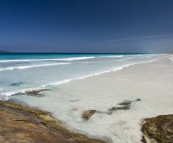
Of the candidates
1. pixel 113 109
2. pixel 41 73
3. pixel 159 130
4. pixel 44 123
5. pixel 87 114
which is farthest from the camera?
pixel 41 73

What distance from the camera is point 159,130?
358cm

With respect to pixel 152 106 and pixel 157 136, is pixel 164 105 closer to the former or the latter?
pixel 152 106

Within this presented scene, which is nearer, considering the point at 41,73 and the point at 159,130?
the point at 159,130

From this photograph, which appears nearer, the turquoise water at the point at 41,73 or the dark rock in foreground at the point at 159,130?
the dark rock in foreground at the point at 159,130

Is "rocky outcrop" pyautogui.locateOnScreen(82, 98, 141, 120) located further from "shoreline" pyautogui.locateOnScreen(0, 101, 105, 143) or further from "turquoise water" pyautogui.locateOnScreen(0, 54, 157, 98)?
"turquoise water" pyautogui.locateOnScreen(0, 54, 157, 98)

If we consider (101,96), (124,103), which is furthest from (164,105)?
(101,96)

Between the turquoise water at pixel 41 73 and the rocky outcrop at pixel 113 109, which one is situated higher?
the turquoise water at pixel 41 73

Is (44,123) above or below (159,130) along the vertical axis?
below

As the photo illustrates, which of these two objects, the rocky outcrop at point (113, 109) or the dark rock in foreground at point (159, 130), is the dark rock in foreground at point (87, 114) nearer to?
the rocky outcrop at point (113, 109)

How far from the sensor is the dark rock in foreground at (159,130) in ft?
11.1

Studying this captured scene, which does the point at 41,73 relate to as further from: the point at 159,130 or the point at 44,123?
the point at 159,130

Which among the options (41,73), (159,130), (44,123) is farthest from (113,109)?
(41,73)

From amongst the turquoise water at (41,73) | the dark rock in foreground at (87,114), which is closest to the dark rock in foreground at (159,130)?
the dark rock in foreground at (87,114)

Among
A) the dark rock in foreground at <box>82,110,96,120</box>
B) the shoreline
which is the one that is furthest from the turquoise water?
the dark rock in foreground at <box>82,110,96,120</box>
